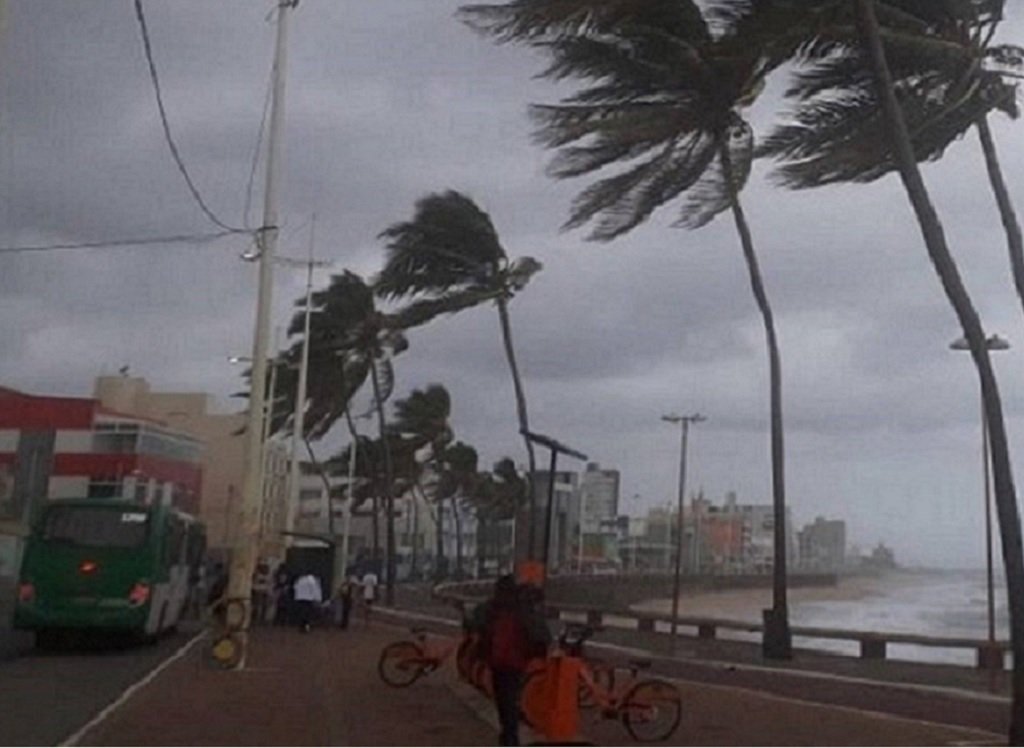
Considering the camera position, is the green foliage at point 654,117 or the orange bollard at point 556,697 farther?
the green foliage at point 654,117

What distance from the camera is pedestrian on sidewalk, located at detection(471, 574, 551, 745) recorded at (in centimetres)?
1149

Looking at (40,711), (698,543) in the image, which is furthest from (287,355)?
(698,543)

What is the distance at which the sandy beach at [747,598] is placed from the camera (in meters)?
78.1

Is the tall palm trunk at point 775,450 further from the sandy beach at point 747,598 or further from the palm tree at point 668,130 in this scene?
the sandy beach at point 747,598

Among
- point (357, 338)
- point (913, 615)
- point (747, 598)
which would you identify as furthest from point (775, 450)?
point (747, 598)

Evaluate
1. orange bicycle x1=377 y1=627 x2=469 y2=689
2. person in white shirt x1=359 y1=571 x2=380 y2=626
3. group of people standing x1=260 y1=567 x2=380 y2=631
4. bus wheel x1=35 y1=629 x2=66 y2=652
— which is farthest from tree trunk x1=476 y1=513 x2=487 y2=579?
orange bicycle x1=377 y1=627 x2=469 y2=689

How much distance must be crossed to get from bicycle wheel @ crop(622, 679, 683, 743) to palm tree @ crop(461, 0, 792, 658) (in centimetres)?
1150

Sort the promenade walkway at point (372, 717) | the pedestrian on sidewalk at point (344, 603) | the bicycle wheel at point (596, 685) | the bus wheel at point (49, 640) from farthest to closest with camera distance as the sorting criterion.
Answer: the pedestrian on sidewalk at point (344, 603) → the bus wheel at point (49, 640) → the bicycle wheel at point (596, 685) → the promenade walkway at point (372, 717)

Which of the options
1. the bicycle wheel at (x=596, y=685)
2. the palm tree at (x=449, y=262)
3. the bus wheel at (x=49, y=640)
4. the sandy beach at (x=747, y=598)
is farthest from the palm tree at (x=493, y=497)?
the bicycle wheel at (x=596, y=685)

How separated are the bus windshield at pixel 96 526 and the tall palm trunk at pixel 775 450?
11650 millimetres

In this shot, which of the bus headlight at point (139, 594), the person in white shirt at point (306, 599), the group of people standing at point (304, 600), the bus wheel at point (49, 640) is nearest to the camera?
the bus headlight at point (139, 594)

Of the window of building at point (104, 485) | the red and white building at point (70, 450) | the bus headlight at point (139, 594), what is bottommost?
the bus headlight at point (139, 594)

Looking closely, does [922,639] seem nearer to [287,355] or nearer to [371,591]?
[371,591]

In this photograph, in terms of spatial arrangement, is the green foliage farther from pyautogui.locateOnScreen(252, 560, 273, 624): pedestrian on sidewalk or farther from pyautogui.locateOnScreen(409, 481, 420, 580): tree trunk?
pyautogui.locateOnScreen(409, 481, 420, 580): tree trunk
